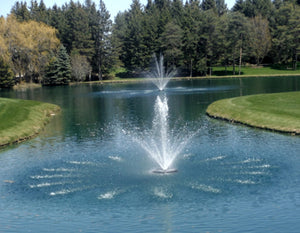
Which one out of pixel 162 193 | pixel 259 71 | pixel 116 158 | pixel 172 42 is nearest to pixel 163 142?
pixel 116 158

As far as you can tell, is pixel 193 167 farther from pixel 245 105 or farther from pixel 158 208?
pixel 245 105

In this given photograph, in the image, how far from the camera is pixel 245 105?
46969 millimetres

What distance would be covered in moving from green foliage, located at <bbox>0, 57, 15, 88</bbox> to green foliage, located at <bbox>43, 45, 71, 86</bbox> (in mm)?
12254

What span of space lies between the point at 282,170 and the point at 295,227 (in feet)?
26.7

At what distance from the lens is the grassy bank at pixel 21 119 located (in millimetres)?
36938

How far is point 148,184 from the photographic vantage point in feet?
72.9

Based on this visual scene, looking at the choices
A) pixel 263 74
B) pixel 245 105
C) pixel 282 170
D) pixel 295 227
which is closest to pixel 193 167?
pixel 282 170

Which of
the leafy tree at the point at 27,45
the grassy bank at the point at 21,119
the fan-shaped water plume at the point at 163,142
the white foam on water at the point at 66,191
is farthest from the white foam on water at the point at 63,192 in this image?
the leafy tree at the point at 27,45

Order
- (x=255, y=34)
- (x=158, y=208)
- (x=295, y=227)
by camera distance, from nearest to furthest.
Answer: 1. (x=295, y=227)
2. (x=158, y=208)
3. (x=255, y=34)

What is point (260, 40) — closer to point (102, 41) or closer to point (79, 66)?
point (102, 41)

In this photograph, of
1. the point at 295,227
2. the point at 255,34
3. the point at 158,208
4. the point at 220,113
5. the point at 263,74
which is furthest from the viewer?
the point at 255,34

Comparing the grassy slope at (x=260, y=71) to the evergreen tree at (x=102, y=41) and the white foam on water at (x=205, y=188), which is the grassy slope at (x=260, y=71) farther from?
the white foam on water at (x=205, y=188)

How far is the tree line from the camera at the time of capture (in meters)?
124

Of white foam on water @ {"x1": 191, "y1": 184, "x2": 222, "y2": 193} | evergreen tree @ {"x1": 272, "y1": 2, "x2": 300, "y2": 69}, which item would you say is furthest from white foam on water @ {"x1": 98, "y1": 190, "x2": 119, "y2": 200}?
evergreen tree @ {"x1": 272, "y1": 2, "x2": 300, "y2": 69}
